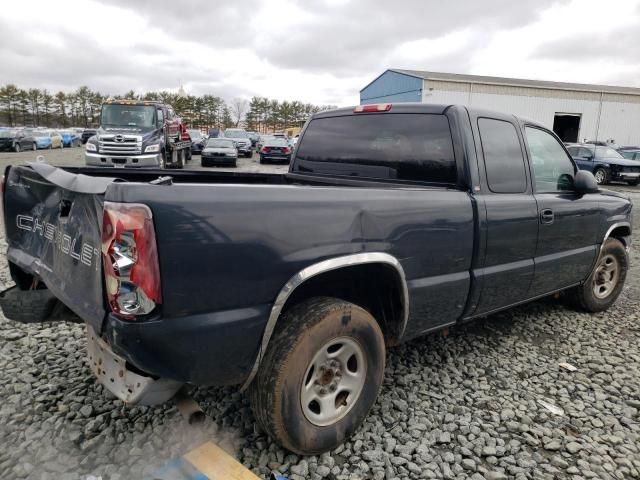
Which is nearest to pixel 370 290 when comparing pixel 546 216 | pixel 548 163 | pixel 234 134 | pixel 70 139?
pixel 546 216

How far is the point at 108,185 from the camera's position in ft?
5.96

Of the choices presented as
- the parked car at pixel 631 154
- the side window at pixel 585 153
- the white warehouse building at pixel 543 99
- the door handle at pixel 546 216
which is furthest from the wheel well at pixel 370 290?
the white warehouse building at pixel 543 99

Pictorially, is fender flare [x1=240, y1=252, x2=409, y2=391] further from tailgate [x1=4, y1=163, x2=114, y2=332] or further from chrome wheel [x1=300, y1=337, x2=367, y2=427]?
tailgate [x1=4, y1=163, x2=114, y2=332]

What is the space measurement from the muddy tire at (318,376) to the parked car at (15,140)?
3196cm

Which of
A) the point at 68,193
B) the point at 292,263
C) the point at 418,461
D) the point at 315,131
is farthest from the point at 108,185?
the point at 315,131

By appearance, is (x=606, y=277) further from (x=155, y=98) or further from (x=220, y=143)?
(x=155, y=98)

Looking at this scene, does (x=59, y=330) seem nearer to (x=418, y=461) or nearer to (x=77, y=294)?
(x=77, y=294)

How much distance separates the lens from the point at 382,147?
11.2 ft

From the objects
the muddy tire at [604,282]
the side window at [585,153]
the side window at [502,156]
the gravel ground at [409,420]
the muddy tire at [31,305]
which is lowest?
the gravel ground at [409,420]

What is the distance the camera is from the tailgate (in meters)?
1.97

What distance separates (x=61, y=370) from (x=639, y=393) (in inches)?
160

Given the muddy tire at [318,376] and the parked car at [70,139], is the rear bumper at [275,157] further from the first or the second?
the parked car at [70,139]

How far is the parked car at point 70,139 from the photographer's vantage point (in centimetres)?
3728

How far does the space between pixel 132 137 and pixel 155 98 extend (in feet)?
193
